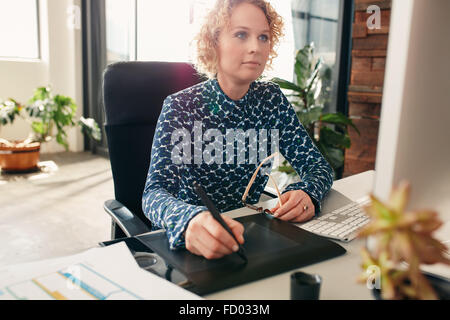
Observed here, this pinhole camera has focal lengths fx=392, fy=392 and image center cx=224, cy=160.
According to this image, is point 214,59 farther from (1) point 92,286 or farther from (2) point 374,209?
(2) point 374,209

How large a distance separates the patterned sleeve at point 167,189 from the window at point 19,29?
165 inches

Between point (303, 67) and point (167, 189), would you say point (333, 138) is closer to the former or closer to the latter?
point (303, 67)

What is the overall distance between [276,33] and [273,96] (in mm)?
215

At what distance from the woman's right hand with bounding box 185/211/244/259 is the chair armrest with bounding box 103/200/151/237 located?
0.30 meters

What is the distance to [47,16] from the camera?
4480 mm

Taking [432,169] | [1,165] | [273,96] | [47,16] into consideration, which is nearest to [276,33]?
[273,96]

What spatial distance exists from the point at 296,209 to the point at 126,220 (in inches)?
16.9

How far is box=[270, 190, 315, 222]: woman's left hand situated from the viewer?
837 mm

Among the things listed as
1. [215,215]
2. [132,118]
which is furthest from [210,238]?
[132,118]

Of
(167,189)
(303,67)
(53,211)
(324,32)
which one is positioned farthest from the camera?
(53,211)

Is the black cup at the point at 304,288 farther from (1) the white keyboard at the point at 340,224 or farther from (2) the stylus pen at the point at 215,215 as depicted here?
(1) the white keyboard at the point at 340,224

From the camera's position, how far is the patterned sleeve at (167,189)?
71cm

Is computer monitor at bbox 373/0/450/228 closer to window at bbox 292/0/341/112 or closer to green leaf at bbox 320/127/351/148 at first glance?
green leaf at bbox 320/127/351/148

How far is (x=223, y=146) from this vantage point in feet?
3.88
